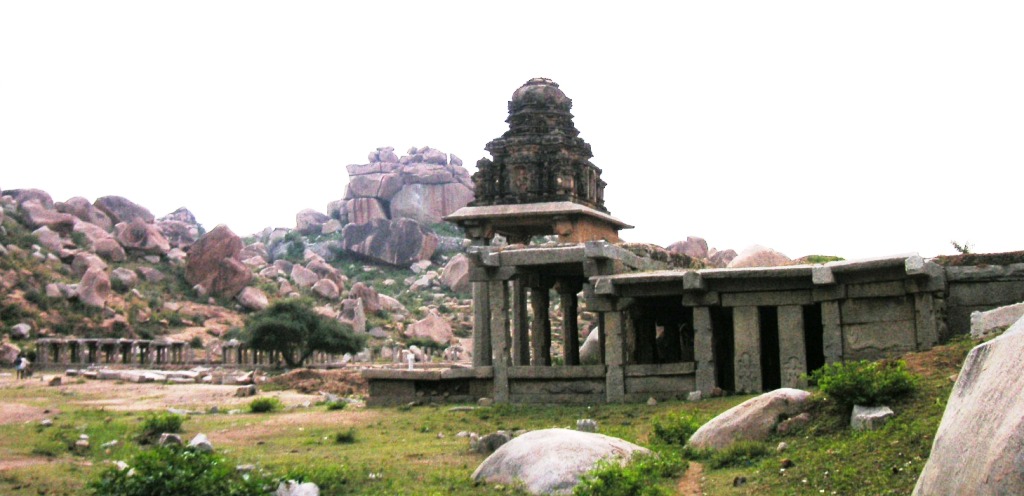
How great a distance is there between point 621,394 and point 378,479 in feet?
25.6

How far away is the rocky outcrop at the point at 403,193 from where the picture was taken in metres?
100

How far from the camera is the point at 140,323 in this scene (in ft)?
177

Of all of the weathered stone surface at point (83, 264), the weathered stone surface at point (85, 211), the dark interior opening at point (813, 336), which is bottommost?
the dark interior opening at point (813, 336)

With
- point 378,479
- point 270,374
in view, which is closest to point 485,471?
point 378,479

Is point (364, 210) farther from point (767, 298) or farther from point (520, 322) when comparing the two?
point (767, 298)

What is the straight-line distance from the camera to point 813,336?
19875 millimetres

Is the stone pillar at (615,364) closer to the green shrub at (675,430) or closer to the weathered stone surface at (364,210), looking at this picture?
the green shrub at (675,430)

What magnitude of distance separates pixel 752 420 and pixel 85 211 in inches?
2548

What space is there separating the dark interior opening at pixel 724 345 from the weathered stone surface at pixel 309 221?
84.2 meters

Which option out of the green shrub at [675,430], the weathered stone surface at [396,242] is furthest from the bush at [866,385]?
the weathered stone surface at [396,242]

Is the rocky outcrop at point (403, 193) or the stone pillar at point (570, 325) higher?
the rocky outcrop at point (403, 193)

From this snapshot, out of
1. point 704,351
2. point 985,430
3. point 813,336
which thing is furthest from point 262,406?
point 985,430

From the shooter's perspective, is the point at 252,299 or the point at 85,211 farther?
the point at 85,211

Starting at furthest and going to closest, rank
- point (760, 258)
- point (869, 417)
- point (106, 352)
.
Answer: point (106, 352) < point (760, 258) < point (869, 417)
